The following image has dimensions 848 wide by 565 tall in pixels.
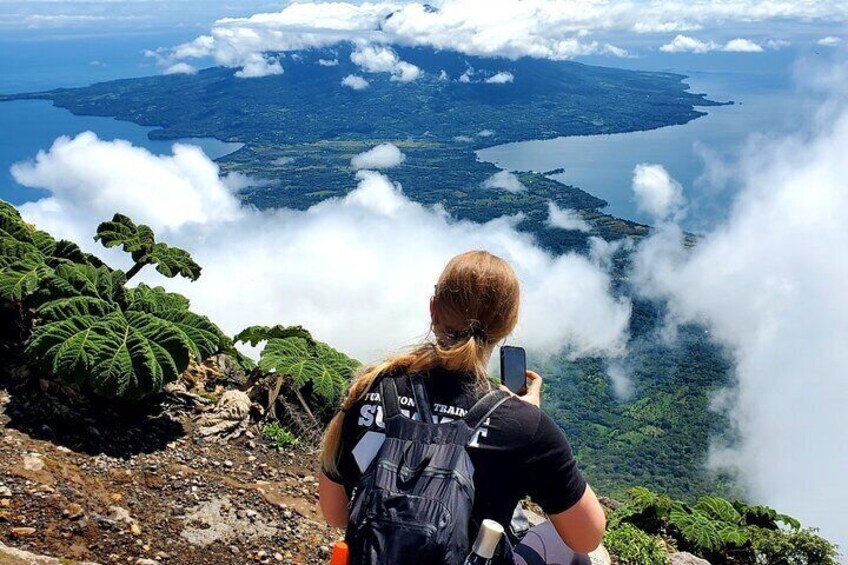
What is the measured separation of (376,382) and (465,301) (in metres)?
0.55

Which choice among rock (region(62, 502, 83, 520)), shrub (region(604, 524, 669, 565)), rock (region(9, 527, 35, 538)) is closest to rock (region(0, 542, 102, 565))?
rock (region(9, 527, 35, 538))

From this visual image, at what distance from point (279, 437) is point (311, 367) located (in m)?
1.00

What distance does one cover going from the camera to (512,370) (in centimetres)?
329

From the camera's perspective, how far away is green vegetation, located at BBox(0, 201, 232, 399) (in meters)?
6.67

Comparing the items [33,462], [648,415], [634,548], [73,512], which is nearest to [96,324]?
[33,462]

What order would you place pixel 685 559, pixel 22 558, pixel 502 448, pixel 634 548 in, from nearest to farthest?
pixel 502 448, pixel 22 558, pixel 634 548, pixel 685 559

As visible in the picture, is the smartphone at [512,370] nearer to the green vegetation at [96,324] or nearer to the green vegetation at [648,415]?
the green vegetation at [96,324]

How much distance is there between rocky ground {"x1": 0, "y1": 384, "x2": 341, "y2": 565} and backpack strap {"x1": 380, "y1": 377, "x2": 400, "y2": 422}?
3.44 meters

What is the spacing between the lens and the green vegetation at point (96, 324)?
6668 millimetres

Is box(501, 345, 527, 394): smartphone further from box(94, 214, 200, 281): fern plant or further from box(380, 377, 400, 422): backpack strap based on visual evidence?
box(94, 214, 200, 281): fern plant

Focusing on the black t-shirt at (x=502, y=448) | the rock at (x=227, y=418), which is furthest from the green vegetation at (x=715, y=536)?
the black t-shirt at (x=502, y=448)

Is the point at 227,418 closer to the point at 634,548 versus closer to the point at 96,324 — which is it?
the point at 96,324

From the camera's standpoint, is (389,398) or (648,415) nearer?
(389,398)

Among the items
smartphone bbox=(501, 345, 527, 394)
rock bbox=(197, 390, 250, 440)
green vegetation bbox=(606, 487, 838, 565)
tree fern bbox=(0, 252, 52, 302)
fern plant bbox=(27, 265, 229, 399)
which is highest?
smartphone bbox=(501, 345, 527, 394)
